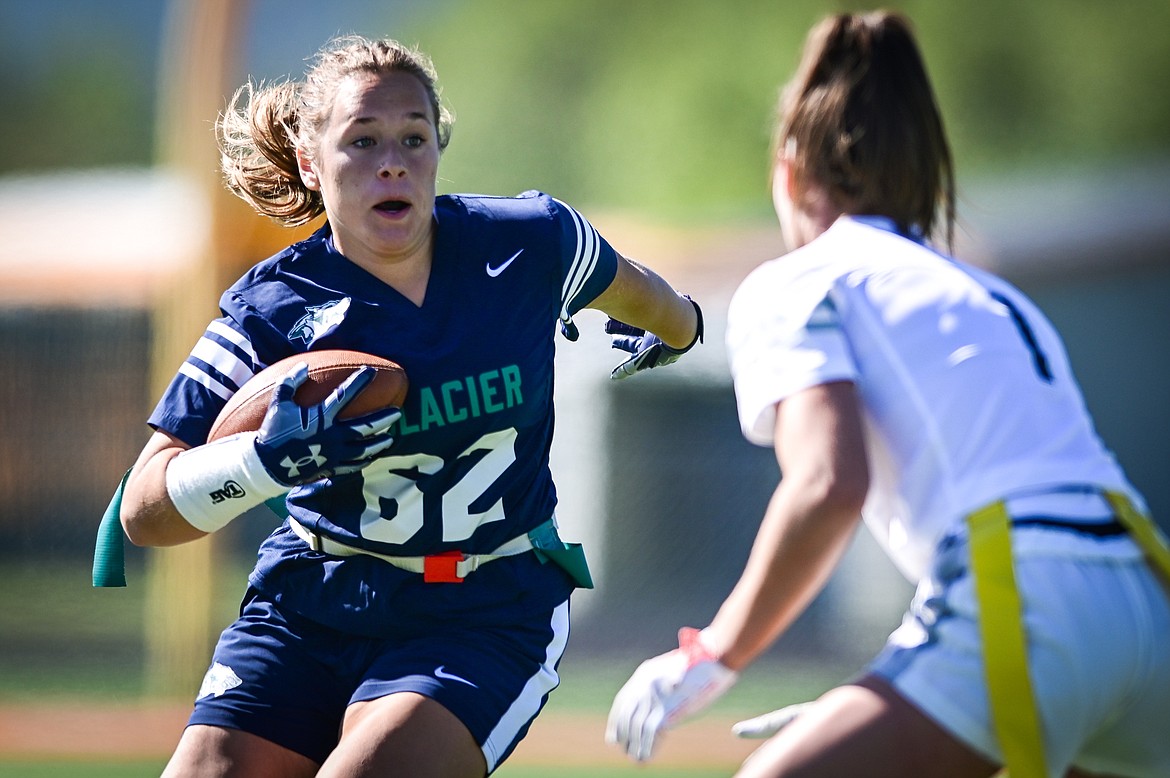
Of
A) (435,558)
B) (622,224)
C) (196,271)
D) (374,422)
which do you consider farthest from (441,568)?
(622,224)

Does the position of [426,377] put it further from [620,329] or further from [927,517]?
[927,517]

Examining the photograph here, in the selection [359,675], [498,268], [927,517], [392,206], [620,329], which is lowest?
[359,675]

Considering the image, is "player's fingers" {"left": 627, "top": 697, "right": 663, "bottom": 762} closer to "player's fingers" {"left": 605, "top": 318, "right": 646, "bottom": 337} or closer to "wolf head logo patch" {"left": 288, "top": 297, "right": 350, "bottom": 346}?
"wolf head logo patch" {"left": 288, "top": 297, "right": 350, "bottom": 346}

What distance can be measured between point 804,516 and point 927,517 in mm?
178

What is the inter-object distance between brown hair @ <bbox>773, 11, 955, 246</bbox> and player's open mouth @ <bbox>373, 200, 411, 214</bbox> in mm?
768

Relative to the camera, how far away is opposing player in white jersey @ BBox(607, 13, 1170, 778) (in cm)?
153

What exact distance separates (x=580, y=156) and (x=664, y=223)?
38.2 inches

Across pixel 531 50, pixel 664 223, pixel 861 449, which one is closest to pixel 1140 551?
pixel 861 449

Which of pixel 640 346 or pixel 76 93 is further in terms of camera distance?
pixel 76 93

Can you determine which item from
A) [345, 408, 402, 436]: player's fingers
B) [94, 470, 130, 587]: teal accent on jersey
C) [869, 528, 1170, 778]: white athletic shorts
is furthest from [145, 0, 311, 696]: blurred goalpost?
[869, 528, 1170, 778]: white athletic shorts

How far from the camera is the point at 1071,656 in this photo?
1521mm

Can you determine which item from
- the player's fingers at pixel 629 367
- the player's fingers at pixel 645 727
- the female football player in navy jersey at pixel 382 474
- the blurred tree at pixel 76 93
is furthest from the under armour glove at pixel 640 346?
the blurred tree at pixel 76 93

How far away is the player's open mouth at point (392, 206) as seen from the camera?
233cm

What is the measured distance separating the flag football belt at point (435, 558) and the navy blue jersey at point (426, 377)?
1 centimetres
